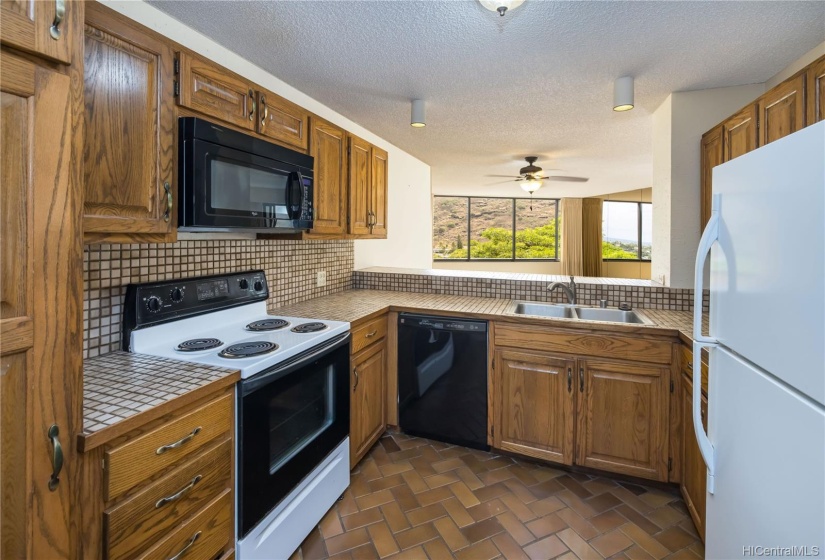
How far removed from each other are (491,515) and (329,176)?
6.80ft

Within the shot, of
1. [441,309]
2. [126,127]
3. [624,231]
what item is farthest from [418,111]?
[624,231]

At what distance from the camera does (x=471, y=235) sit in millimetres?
8414

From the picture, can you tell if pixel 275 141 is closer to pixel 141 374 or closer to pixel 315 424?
pixel 141 374

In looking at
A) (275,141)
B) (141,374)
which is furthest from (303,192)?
(141,374)

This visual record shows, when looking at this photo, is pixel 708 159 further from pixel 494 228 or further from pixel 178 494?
pixel 494 228

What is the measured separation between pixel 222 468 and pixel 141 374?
42cm

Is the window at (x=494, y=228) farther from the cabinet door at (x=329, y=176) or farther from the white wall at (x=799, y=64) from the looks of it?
the white wall at (x=799, y=64)

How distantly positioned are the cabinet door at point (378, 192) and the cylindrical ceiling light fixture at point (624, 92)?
164 centimetres

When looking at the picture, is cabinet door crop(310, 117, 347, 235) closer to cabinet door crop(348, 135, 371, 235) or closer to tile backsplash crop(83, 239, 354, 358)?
cabinet door crop(348, 135, 371, 235)

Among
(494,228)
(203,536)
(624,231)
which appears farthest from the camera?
(494,228)

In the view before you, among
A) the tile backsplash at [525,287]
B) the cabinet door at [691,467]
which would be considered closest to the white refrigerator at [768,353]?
the cabinet door at [691,467]

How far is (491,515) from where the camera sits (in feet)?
6.28

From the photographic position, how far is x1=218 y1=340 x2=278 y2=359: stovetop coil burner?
4.94 feet

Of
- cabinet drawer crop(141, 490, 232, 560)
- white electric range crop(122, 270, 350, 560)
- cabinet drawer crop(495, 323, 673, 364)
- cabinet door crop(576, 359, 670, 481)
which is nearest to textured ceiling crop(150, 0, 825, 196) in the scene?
white electric range crop(122, 270, 350, 560)
